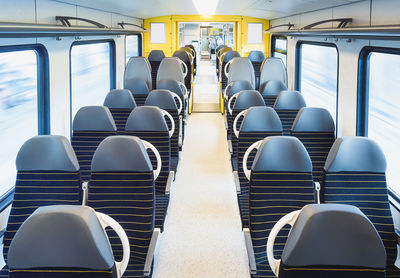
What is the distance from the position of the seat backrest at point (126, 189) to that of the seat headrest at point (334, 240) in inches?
63.7

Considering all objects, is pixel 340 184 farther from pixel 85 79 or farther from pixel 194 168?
pixel 85 79

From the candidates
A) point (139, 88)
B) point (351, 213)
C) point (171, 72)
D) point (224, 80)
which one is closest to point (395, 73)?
point (351, 213)

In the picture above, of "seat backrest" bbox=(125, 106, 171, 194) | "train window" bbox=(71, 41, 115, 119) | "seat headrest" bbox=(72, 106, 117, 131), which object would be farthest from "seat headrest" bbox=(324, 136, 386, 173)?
"train window" bbox=(71, 41, 115, 119)

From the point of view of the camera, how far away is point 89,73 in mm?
7504

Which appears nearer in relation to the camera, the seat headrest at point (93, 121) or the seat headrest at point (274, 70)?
the seat headrest at point (93, 121)

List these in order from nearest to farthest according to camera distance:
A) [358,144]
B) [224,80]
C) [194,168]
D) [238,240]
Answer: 1. [358,144]
2. [238,240]
3. [194,168]
4. [224,80]

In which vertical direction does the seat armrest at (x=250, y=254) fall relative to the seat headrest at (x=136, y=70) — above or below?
below

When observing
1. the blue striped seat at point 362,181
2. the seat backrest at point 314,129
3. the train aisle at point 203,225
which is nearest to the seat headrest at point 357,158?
the blue striped seat at point 362,181

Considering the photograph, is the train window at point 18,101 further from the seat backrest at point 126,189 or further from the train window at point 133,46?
the train window at point 133,46

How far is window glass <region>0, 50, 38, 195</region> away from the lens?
408cm

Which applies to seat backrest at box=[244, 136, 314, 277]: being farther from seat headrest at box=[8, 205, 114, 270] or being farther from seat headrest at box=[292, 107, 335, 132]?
seat headrest at box=[8, 205, 114, 270]

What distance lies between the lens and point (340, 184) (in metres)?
3.17

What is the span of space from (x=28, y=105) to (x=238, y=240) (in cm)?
252

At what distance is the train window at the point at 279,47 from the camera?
1110cm
